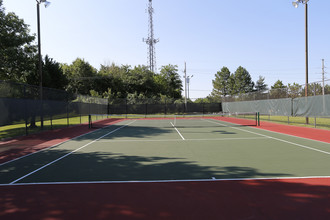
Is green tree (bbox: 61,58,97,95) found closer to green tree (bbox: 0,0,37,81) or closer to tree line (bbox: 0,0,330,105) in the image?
tree line (bbox: 0,0,330,105)

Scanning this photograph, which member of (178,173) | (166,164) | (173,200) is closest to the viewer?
(173,200)

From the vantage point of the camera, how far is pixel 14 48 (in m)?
19.0

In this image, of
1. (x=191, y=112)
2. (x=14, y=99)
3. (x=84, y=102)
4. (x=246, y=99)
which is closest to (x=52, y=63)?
(x=84, y=102)

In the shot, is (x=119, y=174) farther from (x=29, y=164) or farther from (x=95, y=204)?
(x=29, y=164)

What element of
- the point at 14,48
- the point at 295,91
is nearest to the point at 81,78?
the point at 14,48

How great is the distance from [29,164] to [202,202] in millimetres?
5555

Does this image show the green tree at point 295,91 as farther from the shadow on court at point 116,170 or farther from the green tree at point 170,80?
the green tree at point 170,80

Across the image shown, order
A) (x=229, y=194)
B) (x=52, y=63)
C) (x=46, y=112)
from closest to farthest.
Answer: (x=229, y=194), (x=46, y=112), (x=52, y=63)

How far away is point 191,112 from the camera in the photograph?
36562 millimetres

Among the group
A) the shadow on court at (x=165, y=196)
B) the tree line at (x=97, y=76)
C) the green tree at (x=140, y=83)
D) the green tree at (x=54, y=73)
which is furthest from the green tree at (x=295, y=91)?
the green tree at (x=140, y=83)

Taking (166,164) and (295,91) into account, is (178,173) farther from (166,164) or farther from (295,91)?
(295,91)

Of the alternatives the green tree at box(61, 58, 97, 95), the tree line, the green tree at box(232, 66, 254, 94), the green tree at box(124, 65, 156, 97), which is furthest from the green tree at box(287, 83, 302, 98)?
the green tree at box(232, 66, 254, 94)

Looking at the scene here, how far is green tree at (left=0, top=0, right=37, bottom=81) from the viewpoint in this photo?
18.3 meters

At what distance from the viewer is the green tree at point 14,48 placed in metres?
18.3
